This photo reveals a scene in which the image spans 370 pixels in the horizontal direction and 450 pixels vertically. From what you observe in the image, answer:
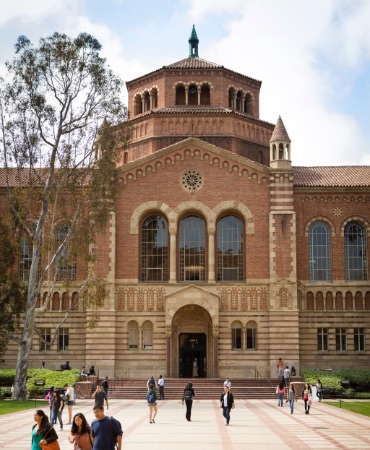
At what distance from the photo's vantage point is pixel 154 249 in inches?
2195

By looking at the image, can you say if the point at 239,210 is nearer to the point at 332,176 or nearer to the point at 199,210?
Answer: the point at 199,210

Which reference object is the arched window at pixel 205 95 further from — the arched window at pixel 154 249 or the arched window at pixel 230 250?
the arched window at pixel 154 249

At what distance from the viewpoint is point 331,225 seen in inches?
2200

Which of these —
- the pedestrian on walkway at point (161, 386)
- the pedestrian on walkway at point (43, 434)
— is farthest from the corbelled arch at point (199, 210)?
the pedestrian on walkway at point (43, 434)

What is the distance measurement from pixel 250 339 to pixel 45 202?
740 inches

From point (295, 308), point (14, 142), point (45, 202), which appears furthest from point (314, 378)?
point (14, 142)

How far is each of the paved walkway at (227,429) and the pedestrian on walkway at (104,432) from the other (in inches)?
359

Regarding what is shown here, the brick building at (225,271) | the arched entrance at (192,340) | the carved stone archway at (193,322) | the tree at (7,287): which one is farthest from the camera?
the arched entrance at (192,340)

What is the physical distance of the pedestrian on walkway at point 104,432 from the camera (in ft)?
48.0

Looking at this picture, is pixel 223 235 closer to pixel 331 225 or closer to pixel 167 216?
pixel 167 216

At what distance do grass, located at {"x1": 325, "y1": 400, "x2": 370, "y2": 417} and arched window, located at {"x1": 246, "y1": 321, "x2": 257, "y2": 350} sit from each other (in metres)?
9.95

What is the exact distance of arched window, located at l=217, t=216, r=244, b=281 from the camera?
5519 centimetres

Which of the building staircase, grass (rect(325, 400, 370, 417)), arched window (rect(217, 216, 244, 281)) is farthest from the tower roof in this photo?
grass (rect(325, 400, 370, 417))

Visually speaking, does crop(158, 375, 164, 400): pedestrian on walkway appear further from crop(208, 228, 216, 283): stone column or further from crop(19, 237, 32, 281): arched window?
crop(19, 237, 32, 281): arched window
